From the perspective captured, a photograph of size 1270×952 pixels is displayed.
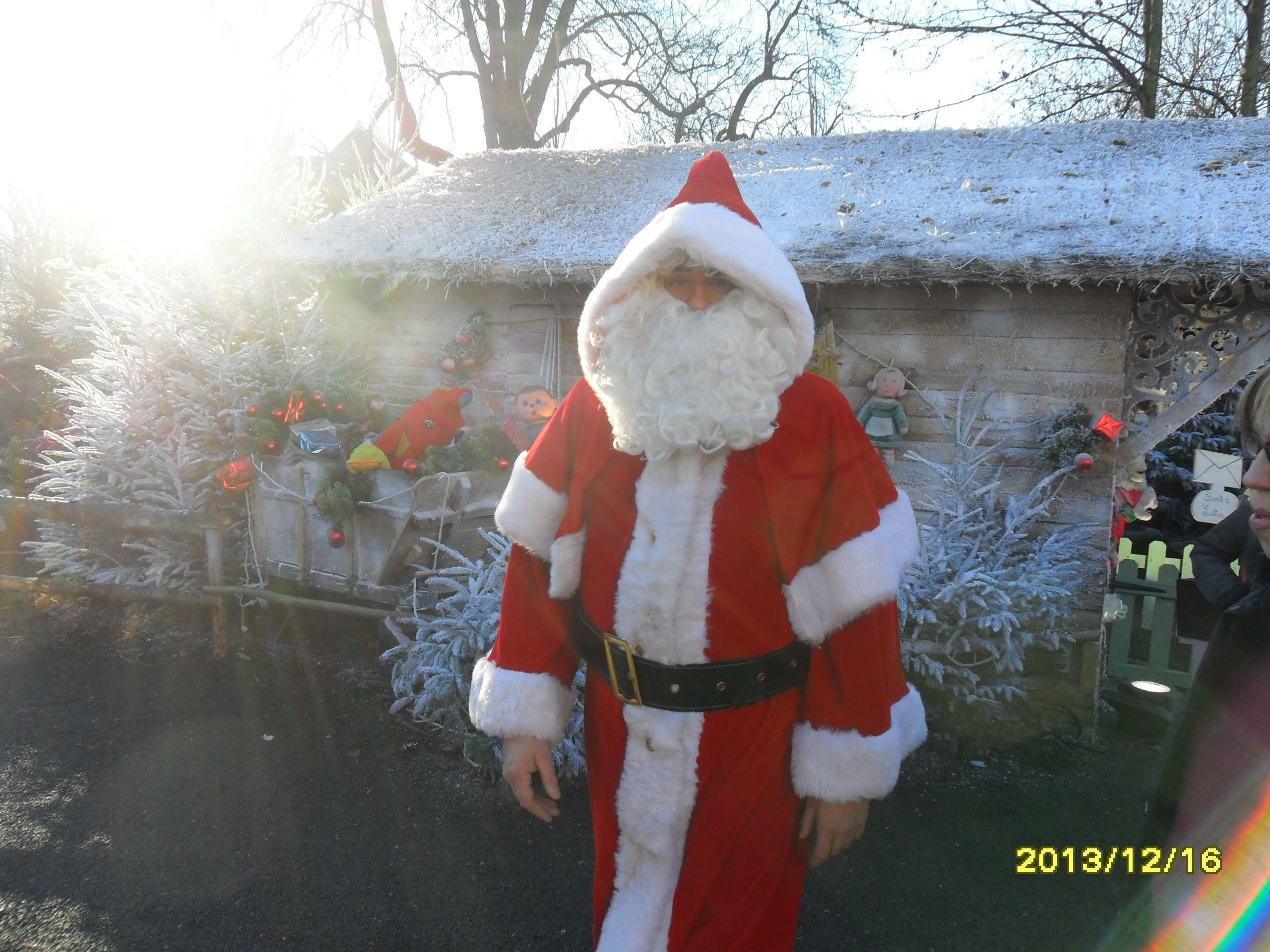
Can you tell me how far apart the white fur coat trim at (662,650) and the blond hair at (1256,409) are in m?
1.21

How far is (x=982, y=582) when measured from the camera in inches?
170

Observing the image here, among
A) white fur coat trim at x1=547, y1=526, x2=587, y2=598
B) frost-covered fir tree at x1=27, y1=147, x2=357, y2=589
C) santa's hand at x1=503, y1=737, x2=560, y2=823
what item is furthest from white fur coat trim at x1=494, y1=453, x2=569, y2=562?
frost-covered fir tree at x1=27, y1=147, x2=357, y2=589

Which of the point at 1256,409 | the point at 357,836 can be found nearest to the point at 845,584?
the point at 1256,409

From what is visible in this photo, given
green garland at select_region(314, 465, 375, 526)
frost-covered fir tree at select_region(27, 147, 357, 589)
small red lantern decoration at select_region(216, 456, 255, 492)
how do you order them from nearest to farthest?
green garland at select_region(314, 465, 375, 526), small red lantern decoration at select_region(216, 456, 255, 492), frost-covered fir tree at select_region(27, 147, 357, 589)

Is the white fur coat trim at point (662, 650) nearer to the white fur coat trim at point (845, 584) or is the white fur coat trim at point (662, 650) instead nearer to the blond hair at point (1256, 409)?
the white fur coat trim at point (845, 584)

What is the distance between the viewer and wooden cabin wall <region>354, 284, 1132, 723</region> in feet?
16.0

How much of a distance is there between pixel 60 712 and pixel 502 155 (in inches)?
237

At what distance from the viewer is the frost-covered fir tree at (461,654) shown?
3711mm

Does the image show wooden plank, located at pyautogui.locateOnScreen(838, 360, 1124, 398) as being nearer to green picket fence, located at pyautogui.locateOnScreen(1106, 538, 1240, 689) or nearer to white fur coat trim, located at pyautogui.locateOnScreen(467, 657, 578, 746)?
green picket fence, located at pyautogui.locateOnScreen(1106, 538, 1240, 689)

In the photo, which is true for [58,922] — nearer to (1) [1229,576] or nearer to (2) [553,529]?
(2) [553,529]

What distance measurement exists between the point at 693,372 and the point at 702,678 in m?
0.69

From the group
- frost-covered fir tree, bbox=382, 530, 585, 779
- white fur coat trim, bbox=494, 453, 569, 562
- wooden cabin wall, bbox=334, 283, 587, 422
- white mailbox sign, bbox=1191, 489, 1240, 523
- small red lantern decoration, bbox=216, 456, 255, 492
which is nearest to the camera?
white fur coat trim, bbox=494, 453, 569, 562

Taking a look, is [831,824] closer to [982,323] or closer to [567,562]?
[567,562]

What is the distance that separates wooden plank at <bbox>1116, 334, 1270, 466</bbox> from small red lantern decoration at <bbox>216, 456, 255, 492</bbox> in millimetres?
5418
